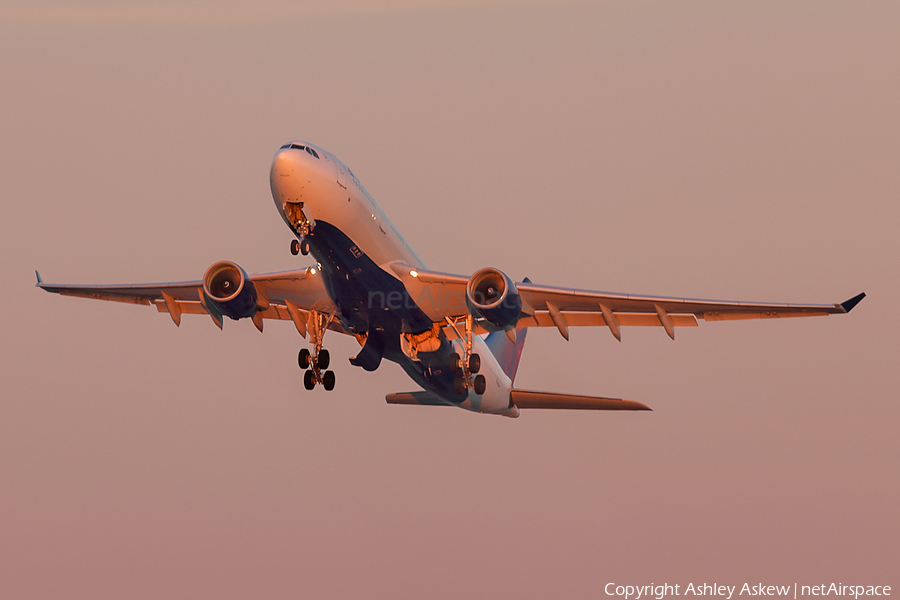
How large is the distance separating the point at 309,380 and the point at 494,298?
6056mm

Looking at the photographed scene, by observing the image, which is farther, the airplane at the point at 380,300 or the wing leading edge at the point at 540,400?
the wing leading edge at the point at 540,400

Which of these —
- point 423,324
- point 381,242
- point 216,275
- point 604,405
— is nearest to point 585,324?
point 604,405

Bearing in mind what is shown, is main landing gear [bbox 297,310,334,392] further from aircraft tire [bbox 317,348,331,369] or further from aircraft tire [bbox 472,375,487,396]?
aircraft tire [bbox 472,375,487,396]

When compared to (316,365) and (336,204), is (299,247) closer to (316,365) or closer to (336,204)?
(336,204)

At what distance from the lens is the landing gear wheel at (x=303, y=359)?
33875 millimetres

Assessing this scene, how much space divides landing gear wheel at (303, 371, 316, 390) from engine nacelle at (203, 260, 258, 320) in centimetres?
260

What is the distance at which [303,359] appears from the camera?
111ft

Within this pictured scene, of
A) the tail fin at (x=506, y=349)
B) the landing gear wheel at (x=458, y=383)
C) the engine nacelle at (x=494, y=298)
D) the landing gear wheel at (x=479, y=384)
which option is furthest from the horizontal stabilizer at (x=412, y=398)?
the engine nacelle at (x=494, y=298)

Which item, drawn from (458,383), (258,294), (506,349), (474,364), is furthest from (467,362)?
(506,349)

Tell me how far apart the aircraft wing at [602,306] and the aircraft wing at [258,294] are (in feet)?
10.9

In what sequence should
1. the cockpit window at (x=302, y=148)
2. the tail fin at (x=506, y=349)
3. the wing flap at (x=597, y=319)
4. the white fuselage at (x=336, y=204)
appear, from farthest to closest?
the tail fin at (x=506, y=349) < the wing flap at (x=597, y=319) < the cockpit window at (x=302, y=148) < the white fuselage at (x=336, y=204)

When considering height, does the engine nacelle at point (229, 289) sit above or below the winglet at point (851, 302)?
above

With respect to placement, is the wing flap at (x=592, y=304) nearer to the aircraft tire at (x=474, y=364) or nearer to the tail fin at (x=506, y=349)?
the aircraft tire at (x=474, y=364)

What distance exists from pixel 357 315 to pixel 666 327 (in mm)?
8702
